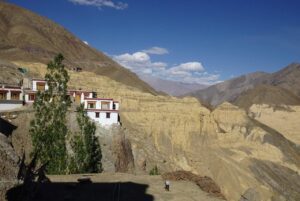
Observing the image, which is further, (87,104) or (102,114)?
(87,104)

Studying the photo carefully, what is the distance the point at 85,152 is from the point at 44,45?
103724mm

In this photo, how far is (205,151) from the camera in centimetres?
6556

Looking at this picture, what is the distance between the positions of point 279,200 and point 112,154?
26846 millimetres

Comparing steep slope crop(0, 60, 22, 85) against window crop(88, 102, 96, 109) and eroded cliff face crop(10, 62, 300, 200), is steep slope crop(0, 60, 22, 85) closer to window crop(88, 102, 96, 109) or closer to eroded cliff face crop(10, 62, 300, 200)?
eroded cliff face crop(10, 62, 300, 200)

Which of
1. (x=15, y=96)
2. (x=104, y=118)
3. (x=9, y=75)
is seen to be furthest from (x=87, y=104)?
(x=9, y=75)

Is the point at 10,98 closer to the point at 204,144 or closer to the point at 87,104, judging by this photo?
the point at 87,104

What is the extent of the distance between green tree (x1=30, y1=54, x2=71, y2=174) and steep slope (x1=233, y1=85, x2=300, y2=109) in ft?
367

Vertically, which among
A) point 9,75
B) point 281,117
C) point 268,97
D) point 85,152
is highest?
point 9,75

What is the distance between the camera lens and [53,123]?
30.1m

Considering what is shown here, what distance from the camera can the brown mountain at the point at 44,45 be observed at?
112938mm

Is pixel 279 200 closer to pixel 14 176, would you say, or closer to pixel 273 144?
pixel 273 144

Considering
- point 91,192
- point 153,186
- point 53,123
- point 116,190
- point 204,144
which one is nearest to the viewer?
point 91,192

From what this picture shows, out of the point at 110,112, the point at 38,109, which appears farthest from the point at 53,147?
the point at 110,112

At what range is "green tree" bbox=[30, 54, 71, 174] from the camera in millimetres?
28703
